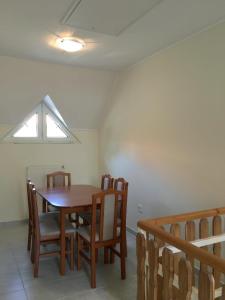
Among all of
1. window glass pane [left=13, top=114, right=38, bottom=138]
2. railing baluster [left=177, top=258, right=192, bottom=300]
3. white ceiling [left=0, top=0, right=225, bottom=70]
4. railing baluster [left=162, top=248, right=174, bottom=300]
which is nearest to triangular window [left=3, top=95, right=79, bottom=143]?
window glass pane [left=13, top=114, right=38, bottom=138]

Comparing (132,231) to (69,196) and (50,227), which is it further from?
(50,227)

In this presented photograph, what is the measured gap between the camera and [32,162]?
4.70 meters

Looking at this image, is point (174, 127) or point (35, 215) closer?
point (35, 215)

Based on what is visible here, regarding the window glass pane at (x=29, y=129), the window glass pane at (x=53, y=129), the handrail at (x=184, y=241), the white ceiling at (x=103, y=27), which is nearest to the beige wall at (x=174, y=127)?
the white ceiling at (x=103, y=27)

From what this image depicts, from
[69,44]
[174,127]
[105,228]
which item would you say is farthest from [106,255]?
[69,44]

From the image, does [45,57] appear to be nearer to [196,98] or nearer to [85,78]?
[85,78]

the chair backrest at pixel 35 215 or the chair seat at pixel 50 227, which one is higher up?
the chair backrest at pixel 35 215

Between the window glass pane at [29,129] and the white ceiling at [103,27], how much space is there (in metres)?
1.38

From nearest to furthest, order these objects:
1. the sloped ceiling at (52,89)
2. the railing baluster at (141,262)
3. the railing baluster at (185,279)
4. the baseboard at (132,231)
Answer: the railing baluster at (185,279), the railing baluster at (141,262), the sloped ceiling at (52,89), the baseboard at (132,231)

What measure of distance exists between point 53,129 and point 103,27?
105 inches

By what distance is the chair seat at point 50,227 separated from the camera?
9.51ft

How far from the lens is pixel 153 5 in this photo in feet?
7.18

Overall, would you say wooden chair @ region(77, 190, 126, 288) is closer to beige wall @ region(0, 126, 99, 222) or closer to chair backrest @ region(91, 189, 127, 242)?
chair backrest @ region(91, 189, 127, 242)

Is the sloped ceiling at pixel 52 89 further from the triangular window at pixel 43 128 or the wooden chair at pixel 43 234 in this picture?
the wooden chair at pixel 43 234
